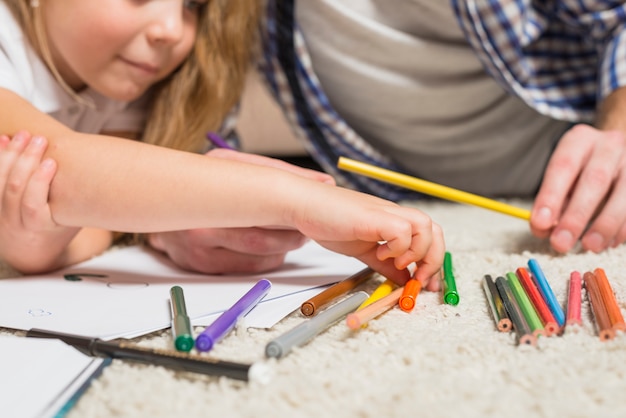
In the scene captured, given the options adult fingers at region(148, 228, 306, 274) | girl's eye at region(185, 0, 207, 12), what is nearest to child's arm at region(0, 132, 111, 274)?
adult fingers at region(148, 228, 306, 274)

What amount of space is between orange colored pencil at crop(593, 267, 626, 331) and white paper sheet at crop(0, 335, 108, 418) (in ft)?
1.03

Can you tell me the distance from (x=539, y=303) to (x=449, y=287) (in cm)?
7

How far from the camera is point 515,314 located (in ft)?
1.46

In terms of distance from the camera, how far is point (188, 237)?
0.62 meters

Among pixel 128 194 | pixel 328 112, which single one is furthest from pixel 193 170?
pixel 328 112

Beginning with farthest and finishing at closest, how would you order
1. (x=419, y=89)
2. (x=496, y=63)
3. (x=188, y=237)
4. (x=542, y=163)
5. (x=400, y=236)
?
(x=542, y=163) < (x=419, y=89) < (x=496, y=63) < (x=188, y=237) < (x=400, y=236)

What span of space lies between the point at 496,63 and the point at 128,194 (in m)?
0.50

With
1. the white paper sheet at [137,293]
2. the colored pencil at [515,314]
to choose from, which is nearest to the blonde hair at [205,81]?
the white paper sheet at [137,293]

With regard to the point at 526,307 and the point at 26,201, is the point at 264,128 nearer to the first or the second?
the point at 26,201

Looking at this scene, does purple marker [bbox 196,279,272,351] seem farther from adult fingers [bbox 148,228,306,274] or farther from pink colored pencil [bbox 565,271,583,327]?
pink colored pencil [bbox 565,271,583,327]

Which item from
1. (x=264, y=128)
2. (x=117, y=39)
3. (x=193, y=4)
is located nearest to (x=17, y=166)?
(x=117, y=39)

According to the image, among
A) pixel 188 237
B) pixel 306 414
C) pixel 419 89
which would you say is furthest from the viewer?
pixel 419 89

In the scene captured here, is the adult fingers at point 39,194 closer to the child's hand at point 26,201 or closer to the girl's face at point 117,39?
the child's hand at point 26,201

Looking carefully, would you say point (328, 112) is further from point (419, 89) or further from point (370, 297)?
point (370, 297)
